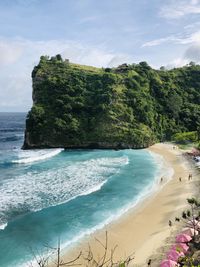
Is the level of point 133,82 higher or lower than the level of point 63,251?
higher

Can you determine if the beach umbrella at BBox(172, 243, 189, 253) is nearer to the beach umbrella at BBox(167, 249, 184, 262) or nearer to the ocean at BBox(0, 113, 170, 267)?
the beach umbrella at BBox(167, 249, 184, 262)

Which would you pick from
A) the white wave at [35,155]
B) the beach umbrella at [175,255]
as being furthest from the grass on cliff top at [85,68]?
the beach umbrella at [175,255]

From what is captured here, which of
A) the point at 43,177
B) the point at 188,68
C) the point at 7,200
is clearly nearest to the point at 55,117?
the point at 43,177

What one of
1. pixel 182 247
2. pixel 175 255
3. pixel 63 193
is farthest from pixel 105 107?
pixel 175 255

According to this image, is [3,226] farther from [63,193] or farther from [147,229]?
[147,229]

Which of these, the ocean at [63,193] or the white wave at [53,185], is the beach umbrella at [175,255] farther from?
the white wave at [53,185]

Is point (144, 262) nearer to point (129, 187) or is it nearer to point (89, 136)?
point (129, 187)
